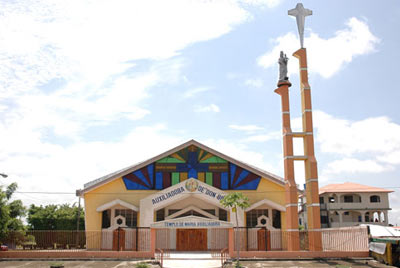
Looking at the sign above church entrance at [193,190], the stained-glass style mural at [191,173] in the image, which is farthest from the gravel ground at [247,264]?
the stained-glass style mural at [191,173]

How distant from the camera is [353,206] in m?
55.1

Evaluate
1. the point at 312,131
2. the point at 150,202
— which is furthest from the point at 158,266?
the point at 312,131

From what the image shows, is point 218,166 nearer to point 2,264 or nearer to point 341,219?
point 2,264

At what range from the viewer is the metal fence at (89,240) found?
28.1 meters

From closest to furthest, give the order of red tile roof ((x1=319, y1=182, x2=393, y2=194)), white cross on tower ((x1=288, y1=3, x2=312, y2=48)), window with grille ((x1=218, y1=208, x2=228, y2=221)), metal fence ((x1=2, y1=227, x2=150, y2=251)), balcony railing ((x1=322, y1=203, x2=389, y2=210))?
metal fence ((x1=2, y1=227, x2=150, y2=251))
white cross on tower ((x1=288, y1=3, x2=312, y2=48))
window with grille ((x1=218, y1=208, x2=228, y2=221))
balcony railing ((x1=322, y1=203, x2=389, y2=210))
red tile roof ((x1=319, y1=182, x2=393, y2=194))

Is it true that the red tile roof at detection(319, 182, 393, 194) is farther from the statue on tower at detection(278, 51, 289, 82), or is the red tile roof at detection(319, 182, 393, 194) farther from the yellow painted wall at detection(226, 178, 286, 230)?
the statue on tower at detection(278, 51, 289, 82)

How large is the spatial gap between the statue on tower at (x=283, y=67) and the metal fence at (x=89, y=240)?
14.3 metres

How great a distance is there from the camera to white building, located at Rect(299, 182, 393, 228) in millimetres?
55062

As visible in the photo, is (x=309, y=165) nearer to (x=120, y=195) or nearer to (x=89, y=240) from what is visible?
(x=120, y=195)

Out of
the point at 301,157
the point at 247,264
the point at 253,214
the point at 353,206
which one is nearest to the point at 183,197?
the point at 253,214

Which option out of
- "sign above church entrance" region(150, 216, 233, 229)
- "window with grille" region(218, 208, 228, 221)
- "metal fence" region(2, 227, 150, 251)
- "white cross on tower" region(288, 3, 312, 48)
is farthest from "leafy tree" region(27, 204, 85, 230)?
"white cross on tower" region(288, 3, 312, 48)

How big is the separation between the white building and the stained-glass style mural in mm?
26324

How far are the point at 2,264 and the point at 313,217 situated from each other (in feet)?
64.7

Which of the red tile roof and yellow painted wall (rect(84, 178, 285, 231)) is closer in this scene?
yellow painted wall (rect(84, 178, 285, 231))
